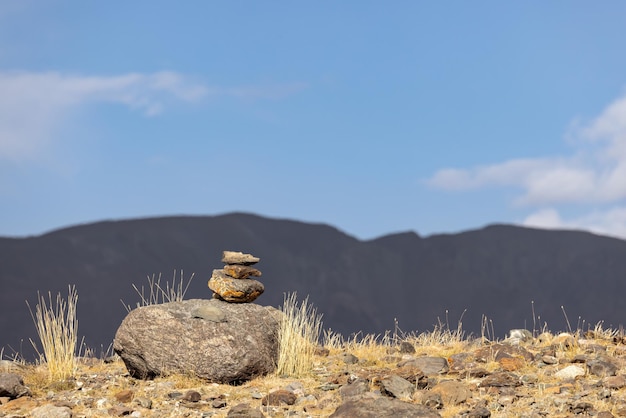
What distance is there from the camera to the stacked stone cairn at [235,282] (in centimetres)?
1252

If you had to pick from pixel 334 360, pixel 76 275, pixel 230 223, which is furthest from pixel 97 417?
pixel 230 223

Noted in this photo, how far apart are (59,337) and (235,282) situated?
3002 millimetres

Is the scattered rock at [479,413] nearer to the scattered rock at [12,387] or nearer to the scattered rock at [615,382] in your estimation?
the scattered rock at [615,382]

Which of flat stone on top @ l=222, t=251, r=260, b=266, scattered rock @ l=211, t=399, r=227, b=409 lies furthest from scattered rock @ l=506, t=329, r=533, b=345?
scattered rock @ l=211, t=399, r=227, b=409

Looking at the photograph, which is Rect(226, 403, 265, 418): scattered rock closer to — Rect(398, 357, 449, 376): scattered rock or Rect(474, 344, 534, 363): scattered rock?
Rect(398, 357, 449, 376): scattered rock

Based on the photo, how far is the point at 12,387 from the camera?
11.5 meters

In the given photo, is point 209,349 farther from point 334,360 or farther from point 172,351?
point 334,360

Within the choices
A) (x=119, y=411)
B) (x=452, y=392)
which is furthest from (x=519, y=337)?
(x=119, y=411)

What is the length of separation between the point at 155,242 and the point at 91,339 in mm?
15697

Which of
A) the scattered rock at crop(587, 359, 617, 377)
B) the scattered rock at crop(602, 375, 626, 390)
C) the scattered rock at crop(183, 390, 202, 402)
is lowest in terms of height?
the scattered rock at crop(183, 390, 202, 402)

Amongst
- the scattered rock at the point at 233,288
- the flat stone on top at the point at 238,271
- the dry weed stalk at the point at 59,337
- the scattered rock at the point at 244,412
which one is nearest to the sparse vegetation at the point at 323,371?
the dry weed stalk at the point at 59,337

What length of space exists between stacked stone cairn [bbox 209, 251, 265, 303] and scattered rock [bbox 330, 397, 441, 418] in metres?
3.80

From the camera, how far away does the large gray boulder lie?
11742mm

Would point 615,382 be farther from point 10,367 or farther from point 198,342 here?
point 10,367
